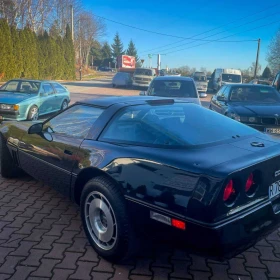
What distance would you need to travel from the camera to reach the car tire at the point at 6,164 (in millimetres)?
4499

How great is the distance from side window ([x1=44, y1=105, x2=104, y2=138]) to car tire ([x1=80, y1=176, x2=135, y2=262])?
2.17ft

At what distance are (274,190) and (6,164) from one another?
3.64 meters

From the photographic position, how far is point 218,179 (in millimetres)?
2125

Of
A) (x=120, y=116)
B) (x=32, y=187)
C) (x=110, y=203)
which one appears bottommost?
(x=32, y=187)

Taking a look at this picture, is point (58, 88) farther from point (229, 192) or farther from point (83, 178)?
point (229, 192)

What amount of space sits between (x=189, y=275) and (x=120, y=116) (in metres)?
1.56

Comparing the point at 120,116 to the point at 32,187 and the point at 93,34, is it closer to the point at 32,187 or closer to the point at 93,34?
the point at 32,187

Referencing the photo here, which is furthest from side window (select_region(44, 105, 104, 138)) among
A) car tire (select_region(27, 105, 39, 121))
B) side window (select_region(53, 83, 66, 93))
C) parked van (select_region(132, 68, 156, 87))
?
parked van (select_region(132, 68, 156, 87))

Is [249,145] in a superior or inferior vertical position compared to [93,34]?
inferior

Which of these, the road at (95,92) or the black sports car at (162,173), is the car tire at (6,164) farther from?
the road at (95,92)

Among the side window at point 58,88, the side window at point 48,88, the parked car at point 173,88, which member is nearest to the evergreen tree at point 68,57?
the side window at point 58,88

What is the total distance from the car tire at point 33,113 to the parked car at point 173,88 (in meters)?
3.30

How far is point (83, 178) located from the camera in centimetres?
306

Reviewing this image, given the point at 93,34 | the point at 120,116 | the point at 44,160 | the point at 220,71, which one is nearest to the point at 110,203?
the point at 120,116
